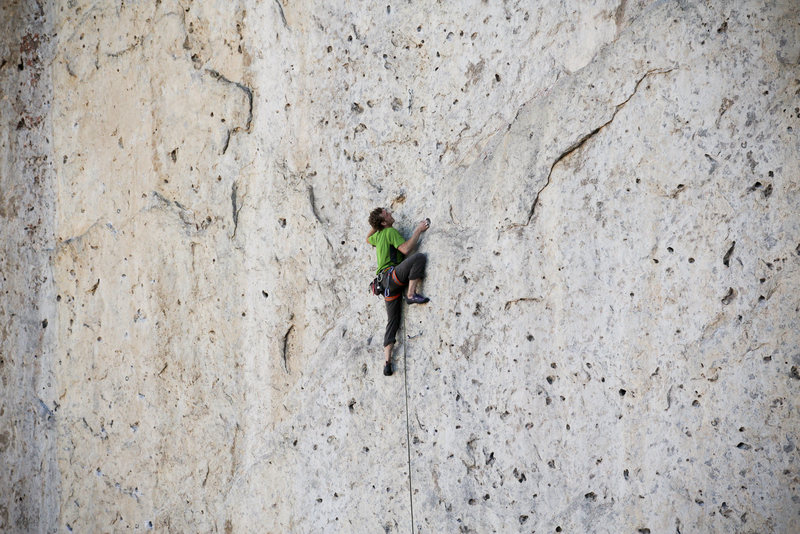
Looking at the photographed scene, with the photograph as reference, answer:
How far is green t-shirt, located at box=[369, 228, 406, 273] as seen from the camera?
3807 mm

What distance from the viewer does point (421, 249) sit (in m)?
3.86

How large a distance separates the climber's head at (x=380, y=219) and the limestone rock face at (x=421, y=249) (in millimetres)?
136

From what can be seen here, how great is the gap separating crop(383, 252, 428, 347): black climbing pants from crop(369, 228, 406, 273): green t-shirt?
8 cm

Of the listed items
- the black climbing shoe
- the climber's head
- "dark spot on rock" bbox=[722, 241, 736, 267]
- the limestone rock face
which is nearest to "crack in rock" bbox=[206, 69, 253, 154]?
the limestone rock face

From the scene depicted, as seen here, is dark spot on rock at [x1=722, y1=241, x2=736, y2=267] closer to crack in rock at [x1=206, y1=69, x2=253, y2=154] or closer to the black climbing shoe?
the black climbing shoe

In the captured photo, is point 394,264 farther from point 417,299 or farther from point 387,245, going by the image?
point 417,299

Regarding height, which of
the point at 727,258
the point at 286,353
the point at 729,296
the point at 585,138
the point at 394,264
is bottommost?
the point at 286,353

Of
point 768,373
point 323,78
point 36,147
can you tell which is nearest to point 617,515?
point 768,373

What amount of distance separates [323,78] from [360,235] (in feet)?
3.04

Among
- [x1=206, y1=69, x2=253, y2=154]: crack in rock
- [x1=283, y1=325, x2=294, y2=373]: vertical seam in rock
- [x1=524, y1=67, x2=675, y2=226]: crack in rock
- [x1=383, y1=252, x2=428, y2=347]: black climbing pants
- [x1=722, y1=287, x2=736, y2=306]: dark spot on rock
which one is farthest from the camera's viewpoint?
[x1=206, y1=69, x2=253, y2=154]: crack in rock

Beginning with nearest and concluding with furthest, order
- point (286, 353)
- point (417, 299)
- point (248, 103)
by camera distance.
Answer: point (417, 299) < point (286, 353) < point (248, 103)

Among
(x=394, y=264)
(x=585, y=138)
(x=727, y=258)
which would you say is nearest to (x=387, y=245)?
(x=394, y=264)

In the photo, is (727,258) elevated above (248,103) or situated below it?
below

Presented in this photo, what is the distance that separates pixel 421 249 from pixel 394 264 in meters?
0.16
